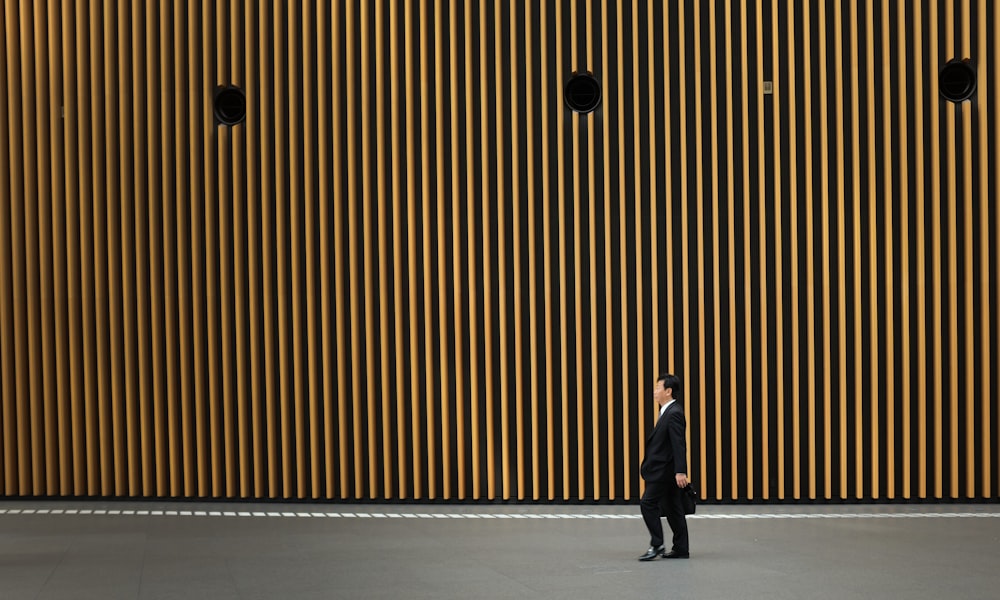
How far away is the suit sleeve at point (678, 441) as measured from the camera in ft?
26.5

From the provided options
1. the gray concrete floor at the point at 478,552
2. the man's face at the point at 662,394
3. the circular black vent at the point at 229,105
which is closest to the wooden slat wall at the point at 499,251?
the circular black vent at the point at 229,105

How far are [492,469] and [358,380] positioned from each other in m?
1.55

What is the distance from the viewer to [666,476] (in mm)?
8219

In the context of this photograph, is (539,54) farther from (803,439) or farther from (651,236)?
(803,439)

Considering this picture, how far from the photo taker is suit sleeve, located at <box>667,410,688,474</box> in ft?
26.5

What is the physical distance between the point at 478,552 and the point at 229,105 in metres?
5.62

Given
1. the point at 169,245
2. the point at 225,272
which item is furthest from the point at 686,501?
the point at 169,245

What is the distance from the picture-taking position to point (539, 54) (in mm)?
11633

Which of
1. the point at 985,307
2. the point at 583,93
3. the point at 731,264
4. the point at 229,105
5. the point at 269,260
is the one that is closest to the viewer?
the point at 985,307

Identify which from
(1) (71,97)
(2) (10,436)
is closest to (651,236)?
(1) (71,97)

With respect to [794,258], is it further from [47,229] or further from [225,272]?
[47,229]

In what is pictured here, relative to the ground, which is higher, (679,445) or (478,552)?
(679,445)

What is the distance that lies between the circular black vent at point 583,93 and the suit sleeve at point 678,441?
424 centimetres

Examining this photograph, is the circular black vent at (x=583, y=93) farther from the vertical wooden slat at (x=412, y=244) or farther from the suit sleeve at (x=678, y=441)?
the suit sleeve at (x=678, y=441)
